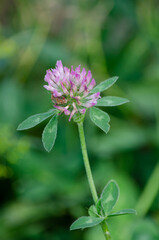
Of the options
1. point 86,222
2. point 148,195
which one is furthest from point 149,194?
point 86,222

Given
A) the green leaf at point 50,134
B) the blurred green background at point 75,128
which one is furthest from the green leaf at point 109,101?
the blurred green background at point 75,128

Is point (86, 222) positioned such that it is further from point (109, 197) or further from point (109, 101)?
point (109, 101)

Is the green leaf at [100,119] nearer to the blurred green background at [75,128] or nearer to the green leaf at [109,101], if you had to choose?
the green leaf at [109,101]

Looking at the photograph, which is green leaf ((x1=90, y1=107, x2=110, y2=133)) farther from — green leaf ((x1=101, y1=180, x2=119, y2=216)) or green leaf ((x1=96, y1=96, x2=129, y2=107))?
green leaf ((x1=101, y1=180, x2=119, y2=216))

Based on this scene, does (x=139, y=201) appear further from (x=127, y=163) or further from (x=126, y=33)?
(x=126, y=33)

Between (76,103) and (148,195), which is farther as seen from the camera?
(148,195)

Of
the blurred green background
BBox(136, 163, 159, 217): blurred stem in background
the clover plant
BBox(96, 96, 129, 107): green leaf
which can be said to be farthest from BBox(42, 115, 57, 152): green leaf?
BBox(136, 163, 159, 217): blurred stem in background
